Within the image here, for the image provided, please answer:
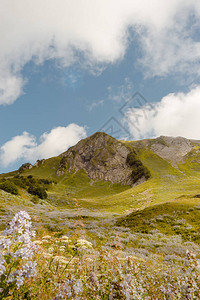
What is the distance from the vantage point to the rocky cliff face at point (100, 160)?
435 ft

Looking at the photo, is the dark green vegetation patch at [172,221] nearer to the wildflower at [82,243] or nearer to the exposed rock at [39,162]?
the wildflower at [82,243]

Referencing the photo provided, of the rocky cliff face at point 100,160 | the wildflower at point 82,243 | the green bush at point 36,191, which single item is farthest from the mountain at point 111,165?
the wildflower at point 82,243

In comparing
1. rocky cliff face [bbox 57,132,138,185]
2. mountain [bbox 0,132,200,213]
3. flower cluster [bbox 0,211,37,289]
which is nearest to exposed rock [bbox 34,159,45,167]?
mountain [bbox 0,132,200,213]

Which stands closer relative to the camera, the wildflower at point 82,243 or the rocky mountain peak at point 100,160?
the wildflower at point 82,243

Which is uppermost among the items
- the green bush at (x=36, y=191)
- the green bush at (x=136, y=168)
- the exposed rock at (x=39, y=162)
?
the exposed rock at (x=39, y=162)

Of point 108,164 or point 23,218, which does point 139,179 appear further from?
point 23,218

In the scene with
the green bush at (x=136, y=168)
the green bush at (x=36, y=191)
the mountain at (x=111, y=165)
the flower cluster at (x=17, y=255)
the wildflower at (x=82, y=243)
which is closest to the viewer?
the flower cluster at (x=17, y=255)

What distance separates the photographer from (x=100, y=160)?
15275cm

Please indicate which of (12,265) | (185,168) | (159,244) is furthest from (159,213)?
(185,168)

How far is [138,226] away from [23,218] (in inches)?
879

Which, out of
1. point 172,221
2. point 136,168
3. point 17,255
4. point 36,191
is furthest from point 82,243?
point 136,168

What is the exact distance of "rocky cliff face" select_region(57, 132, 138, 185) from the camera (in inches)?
5214

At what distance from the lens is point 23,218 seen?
3201 millimetres

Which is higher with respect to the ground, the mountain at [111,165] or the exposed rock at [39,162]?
the exposed rock at [39,162]
